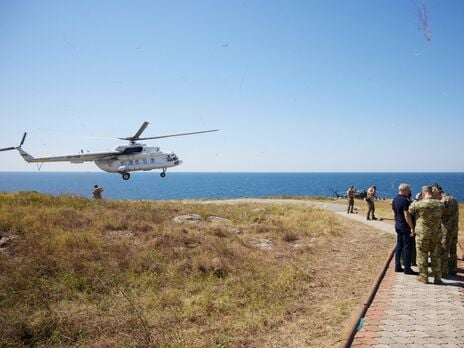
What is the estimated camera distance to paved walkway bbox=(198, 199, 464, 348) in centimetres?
569

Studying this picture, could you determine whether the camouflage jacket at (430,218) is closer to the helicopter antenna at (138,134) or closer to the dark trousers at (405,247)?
the dark trousers at (405,247)

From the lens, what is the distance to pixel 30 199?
18.5 m

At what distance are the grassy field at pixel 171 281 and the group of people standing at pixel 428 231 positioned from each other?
137 cm

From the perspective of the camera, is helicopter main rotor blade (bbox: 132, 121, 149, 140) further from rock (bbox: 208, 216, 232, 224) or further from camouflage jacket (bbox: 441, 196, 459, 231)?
camouflage jacket (bbox: 441, 196, 459, 231)

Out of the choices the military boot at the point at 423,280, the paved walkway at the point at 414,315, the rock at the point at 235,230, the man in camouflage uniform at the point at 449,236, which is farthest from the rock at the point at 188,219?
the man in camouflage uniform at the point at 449,236

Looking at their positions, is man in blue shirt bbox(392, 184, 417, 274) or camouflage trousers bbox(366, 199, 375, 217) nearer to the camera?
man in blue shirt bbox(392, 184, 417, 274)

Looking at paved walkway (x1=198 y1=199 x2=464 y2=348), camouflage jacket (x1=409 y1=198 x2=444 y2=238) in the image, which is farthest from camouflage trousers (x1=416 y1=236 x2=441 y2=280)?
paved walkway (x1=198 y1=199 x2=464 y2=348)

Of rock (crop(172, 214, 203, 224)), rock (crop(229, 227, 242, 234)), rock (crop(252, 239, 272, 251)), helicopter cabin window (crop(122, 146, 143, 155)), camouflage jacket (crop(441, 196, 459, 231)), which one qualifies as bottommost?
rock (crop(252, 239, 272, 251))

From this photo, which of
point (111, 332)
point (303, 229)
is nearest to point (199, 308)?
point (111, 332)

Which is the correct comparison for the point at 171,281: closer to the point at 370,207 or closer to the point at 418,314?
the point at 418,314

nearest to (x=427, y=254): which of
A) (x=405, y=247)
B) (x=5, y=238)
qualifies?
(x=405, y=247)

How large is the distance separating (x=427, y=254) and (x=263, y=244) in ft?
22.0

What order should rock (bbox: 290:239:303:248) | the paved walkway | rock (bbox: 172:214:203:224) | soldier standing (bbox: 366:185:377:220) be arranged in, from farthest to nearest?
1. soldier standing (bbox: 366:185:377:220)
2. rock (bbox: 172:214:203:224)
3. rock (bbox: 290:239:303:248)
4. the paved walkway

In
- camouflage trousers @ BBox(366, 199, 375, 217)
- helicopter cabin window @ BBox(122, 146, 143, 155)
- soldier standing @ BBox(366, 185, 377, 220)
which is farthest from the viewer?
helicopter cabin window @ BBox(122, 146, 143, 155)
